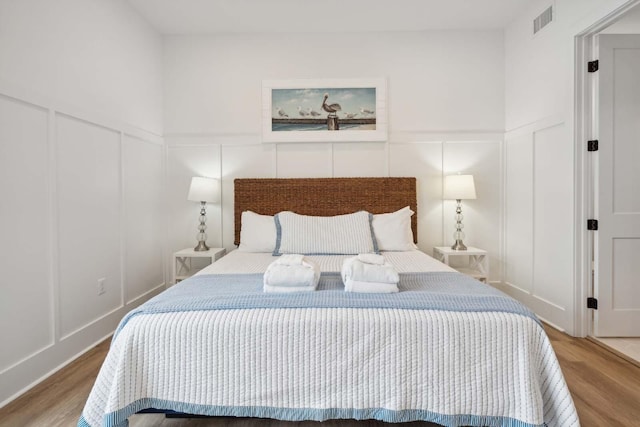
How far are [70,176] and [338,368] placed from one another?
2.26m

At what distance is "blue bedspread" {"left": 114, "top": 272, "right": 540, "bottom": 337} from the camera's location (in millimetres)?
1552

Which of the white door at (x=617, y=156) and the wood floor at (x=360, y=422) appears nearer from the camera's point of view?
the wood floor at (x=360, y=422)

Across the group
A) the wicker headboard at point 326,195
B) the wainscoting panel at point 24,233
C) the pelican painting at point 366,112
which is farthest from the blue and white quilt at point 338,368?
the pelican painting at point 366,112

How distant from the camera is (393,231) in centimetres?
311

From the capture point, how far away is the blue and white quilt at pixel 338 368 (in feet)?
4.67

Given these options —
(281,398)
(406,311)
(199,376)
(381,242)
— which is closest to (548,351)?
(406,311)

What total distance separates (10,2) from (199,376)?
234 centimetres

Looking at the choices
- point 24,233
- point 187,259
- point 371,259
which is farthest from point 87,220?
point 371,259

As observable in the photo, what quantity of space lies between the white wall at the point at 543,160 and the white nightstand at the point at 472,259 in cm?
37

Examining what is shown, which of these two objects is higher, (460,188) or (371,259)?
(460,188)

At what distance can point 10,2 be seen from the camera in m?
1.96

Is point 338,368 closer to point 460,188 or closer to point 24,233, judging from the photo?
point 24,233

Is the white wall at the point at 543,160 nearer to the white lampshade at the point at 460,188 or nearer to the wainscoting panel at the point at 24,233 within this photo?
the white lampshade at the point at 460,188

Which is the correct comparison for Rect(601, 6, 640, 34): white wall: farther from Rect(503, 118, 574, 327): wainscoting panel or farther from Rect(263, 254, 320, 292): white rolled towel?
Rect(263, 254, 320, 292): white rolled towel
